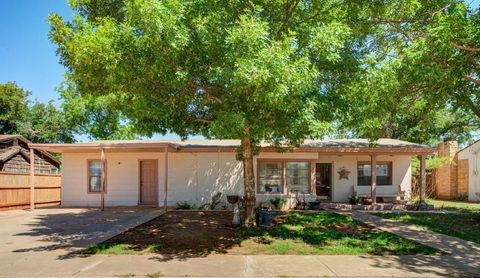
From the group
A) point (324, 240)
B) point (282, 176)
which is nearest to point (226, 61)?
point (324, 240)

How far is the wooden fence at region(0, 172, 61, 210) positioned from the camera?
16.7m

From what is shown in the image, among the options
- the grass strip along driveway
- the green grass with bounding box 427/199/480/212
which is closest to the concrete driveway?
the grass strip along driveway

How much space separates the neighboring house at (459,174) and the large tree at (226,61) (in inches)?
625

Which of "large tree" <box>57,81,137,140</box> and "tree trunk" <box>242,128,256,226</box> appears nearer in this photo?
"tree trunk" <box>242,128,256,226</box>

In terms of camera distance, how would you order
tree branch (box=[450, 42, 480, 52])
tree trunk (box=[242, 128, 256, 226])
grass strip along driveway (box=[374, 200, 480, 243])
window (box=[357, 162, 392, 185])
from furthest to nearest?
window (box=[357, 162, 392, 185]), grass strip along driveway (box=[374, 200, 480, 243]), tree trunk (box=[242, 128, 256, 226]), tree branch (box=[450, 42, 480, 52])

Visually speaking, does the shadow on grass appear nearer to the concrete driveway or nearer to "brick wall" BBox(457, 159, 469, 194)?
the concrete driveway

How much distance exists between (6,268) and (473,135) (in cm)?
3384

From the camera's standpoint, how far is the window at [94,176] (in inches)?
720

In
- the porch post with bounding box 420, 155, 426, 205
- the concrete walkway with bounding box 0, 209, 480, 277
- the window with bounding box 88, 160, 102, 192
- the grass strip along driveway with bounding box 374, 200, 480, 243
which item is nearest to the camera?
the concrete walkway with bounding box 0, 209, 480, 277

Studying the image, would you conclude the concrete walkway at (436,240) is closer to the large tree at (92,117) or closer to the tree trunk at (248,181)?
the tree trunk at (248,181)

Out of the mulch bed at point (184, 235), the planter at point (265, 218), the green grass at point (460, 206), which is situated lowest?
the green grass at point (460, 206)

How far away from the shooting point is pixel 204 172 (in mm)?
17578

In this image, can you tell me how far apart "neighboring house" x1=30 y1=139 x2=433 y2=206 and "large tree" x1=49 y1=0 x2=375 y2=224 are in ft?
24.5

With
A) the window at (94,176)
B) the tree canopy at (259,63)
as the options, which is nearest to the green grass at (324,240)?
the tree canopy at (259,63)
